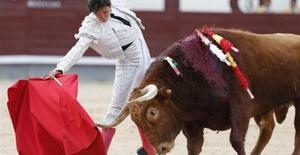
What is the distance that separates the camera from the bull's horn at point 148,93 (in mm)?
4469

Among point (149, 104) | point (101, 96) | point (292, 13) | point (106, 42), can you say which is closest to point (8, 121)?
point (101, 96)

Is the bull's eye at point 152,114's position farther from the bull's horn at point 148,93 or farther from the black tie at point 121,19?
the black tie at point 121,19

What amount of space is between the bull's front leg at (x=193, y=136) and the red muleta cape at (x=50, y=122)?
0.52 m

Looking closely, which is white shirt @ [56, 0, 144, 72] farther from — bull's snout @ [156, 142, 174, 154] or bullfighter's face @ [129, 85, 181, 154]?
bull's snout @ [156, 142, 174, 154]

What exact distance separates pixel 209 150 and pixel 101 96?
3.98m

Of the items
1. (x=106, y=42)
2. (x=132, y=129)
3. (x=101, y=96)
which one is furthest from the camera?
(x=101, y=96)

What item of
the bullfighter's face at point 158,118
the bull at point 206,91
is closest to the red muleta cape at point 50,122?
the bull at point 206,91

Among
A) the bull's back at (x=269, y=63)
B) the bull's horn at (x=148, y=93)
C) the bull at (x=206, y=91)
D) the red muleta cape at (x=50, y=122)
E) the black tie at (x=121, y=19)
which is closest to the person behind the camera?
the bull's horn at (x=148, y=93)

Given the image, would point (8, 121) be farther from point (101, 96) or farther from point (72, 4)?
point (72, 4)

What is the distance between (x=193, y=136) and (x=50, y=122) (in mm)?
858

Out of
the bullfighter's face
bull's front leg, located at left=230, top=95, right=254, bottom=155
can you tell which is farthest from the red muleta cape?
bull's front leg, located at left=230, top=95, right=254, bottom=155

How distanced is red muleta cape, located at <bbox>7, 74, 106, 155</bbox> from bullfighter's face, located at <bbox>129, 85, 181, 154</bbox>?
1.16 ft

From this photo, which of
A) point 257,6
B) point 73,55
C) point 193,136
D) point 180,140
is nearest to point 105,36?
point 73,55

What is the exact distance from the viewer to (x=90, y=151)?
189 inches
